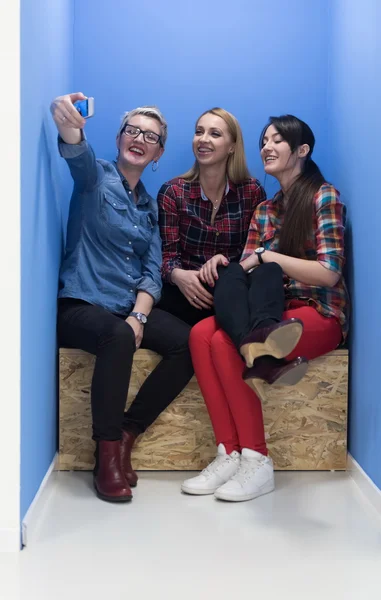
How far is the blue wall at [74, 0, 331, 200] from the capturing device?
9.89 ft

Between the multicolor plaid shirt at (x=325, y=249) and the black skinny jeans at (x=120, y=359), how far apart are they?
415 mm

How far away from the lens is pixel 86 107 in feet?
6.91

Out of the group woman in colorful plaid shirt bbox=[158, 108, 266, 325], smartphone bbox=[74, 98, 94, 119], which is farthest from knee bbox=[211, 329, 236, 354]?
smartphone bbox=[74, 98, 94, 119]

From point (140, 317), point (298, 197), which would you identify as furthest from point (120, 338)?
point (298, 197)

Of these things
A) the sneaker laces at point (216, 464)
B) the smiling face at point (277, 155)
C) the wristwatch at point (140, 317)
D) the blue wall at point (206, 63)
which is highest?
the blue wall at point (206, 63)

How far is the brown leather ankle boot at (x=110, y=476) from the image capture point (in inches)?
83.1

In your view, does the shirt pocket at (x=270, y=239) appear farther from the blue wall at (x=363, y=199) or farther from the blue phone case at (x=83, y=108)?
the blue phone case at (x=83, y=108)

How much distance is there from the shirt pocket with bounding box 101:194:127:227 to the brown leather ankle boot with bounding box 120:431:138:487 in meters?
0.72

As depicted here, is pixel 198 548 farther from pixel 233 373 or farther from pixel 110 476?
pixel 233 373

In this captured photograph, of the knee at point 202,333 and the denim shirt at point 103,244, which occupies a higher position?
the denim shirt at point 103,244

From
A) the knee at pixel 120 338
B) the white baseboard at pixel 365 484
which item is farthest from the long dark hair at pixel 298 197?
the white baseboard at pixel 365 484

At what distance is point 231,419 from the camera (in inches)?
90.9

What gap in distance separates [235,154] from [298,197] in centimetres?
44
